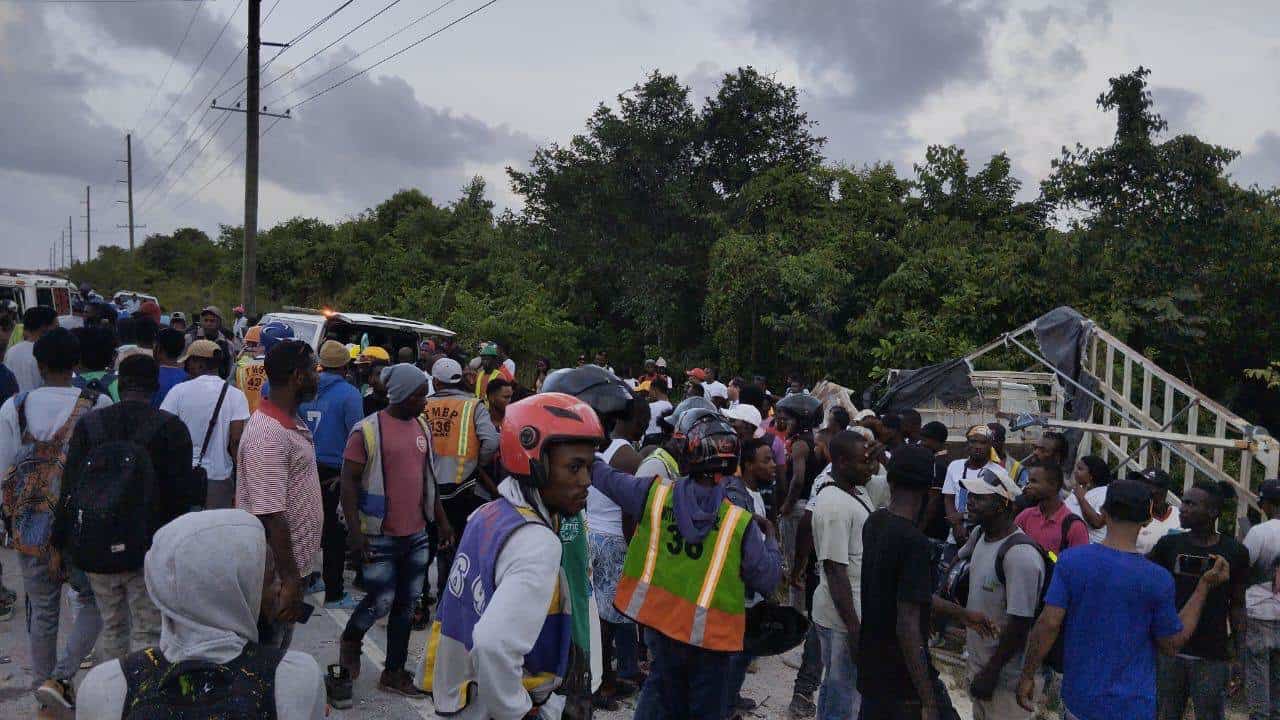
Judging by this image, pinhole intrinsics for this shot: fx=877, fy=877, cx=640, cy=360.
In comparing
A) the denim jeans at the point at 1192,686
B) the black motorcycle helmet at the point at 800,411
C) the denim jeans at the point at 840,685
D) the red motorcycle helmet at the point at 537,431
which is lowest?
the denim jeans at the point at 1192,686

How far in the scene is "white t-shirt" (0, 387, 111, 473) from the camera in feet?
14.7

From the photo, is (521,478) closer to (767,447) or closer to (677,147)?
(767,447)

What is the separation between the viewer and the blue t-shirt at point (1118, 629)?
3.67 m

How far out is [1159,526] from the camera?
242 inches

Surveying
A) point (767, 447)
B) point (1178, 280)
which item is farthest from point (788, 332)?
point (767, 447)

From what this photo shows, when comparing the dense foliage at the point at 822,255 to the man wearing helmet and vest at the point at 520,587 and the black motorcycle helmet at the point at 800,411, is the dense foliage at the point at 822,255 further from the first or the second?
the man wearing helmet and vest at the point at 520,587

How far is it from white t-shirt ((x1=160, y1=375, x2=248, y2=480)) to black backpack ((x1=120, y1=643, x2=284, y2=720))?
11.8ft

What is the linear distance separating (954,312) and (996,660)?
14.0 meters

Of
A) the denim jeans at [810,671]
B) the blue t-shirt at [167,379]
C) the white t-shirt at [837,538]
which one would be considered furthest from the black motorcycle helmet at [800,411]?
the blue t-shirt at [167,379]

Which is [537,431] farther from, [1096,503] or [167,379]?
[1096,503]

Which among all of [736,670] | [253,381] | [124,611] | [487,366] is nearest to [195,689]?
[124,611]

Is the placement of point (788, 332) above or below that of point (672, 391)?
A: above

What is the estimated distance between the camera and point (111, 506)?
3.94m

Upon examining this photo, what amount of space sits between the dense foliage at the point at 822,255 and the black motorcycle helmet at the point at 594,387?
43.1 ft
